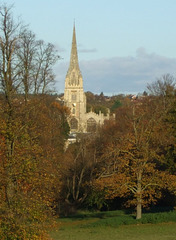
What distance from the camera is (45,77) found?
100 ft

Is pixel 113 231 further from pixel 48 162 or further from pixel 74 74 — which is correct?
pixel 74 74

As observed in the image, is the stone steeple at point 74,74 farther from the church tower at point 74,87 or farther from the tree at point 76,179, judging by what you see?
the tree at point 76,179

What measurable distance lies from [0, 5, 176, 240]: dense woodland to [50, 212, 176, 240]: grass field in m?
1.68

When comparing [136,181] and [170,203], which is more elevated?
[136,181]

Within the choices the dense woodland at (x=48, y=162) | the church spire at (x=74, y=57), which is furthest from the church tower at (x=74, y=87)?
the dense woodland at (x=48, y=162)

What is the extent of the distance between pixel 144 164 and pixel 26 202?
40.2ft

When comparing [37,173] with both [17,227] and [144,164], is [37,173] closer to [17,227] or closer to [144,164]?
[17,227]

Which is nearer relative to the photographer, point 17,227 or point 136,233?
point 17,227

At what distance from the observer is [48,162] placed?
717 inches

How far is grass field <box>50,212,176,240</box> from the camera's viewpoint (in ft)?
67.7

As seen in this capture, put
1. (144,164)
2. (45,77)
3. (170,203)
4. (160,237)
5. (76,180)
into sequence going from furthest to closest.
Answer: (76,180)
(170,203)
(45,77)
(144,164)
(160,237)

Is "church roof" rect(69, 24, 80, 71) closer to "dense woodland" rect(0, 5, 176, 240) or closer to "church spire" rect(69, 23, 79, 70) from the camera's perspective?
"church spire" rect(69, 23, 79, 70)

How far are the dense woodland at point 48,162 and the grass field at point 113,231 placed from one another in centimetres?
168

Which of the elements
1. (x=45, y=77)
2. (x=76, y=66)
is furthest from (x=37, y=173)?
(x=76, y=66)
